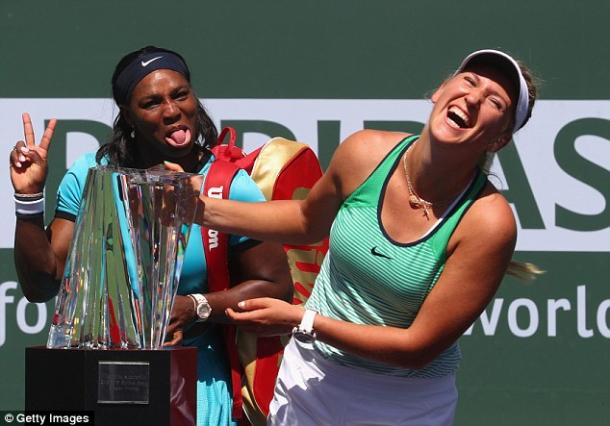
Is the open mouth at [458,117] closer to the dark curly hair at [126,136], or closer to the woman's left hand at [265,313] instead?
the woman's left hand at [265,313]

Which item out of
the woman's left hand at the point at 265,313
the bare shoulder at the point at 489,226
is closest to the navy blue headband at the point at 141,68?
the woman's left hand at the point at 265,313

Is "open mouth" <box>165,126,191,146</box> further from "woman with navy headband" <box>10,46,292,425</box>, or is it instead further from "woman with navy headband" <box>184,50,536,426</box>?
"woman with navy headband" <box>184,50,536,426</box>

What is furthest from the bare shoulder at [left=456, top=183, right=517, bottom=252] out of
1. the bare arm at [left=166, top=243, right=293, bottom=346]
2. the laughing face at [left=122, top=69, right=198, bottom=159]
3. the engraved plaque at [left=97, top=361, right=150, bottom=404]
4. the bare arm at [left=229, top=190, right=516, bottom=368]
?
the laughing face at [left=122, top=69, right=198, bottom=159]

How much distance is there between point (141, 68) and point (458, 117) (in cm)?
92

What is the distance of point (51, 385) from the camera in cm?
233

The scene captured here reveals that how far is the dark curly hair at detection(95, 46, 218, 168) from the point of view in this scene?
318 centimetres

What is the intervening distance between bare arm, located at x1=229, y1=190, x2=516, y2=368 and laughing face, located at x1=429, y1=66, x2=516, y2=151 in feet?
0.52

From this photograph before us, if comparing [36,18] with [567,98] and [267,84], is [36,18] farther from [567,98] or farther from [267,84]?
[567,98]

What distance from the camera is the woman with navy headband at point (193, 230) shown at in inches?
114

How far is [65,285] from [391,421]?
29.8 inches

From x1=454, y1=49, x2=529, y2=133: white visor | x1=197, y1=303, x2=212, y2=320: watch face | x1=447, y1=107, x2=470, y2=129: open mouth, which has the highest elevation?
x1=454, y1=49, x2=529, y2=133: white visor

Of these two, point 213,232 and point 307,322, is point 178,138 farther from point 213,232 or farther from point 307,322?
point 307,322

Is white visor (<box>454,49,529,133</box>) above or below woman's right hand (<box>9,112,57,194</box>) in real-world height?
above

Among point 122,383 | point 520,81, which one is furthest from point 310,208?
point 122,383
